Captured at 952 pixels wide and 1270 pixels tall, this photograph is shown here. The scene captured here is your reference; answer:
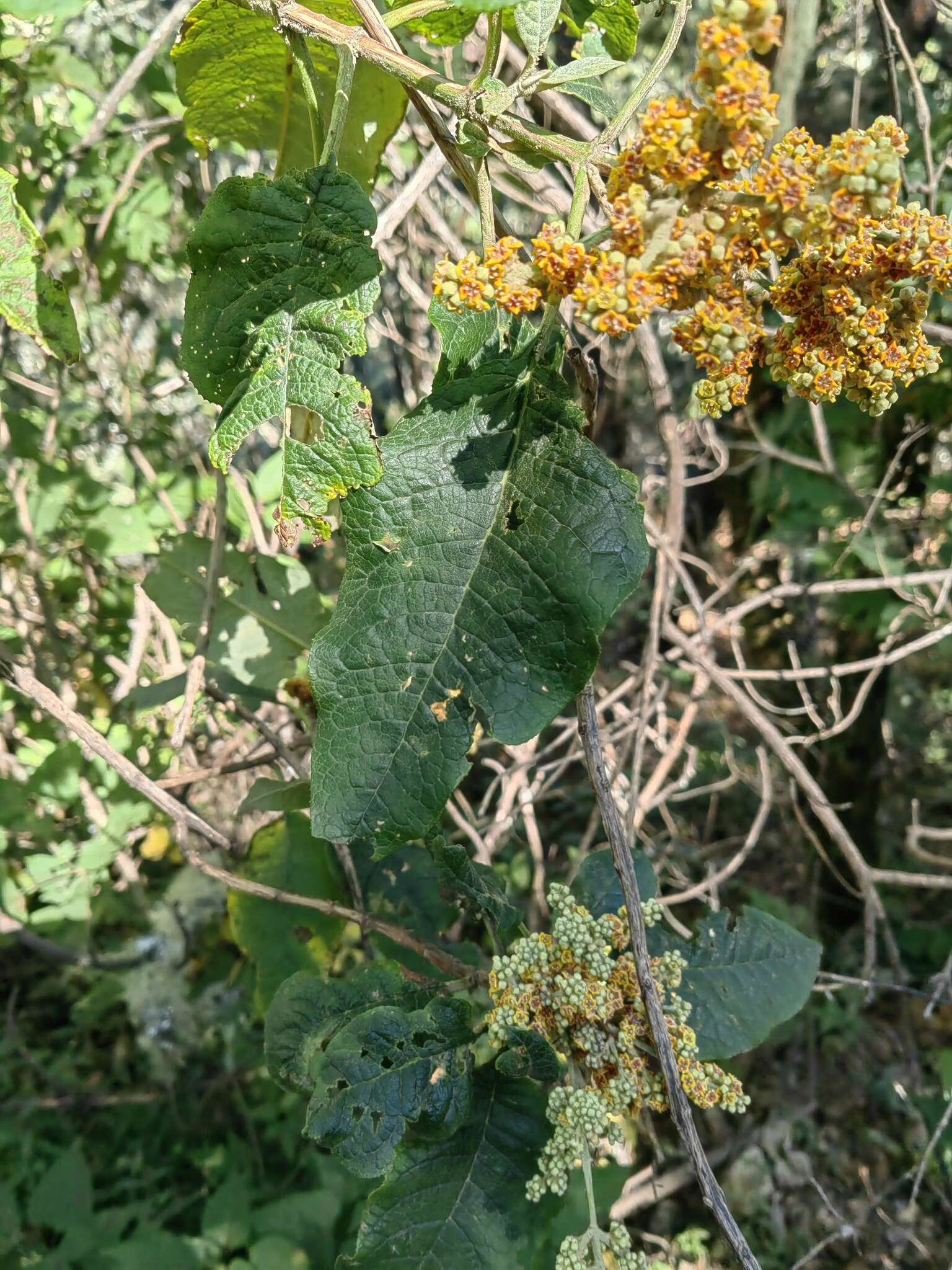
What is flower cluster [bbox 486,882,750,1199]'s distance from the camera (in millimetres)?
953

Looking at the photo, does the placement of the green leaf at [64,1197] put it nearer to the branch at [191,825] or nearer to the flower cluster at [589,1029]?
the branch at [191,825]

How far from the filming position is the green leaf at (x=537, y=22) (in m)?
0.86

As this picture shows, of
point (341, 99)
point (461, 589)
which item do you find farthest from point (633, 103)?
point (461, 589)

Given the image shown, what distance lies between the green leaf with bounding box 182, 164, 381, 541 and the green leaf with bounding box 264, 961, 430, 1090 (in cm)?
66

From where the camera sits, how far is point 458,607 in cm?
89

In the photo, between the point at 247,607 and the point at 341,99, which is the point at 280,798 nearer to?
the point at 247,607

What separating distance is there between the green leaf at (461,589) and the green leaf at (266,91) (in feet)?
1.46

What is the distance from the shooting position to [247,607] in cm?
165

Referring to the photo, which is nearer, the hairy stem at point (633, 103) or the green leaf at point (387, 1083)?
the hairy stem at point (633, 103)

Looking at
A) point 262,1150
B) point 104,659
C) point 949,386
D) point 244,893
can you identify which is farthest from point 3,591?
point 949,386

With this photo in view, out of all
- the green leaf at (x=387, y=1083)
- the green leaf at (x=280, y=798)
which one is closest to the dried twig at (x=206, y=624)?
the green leaf at (x=280, y=798)

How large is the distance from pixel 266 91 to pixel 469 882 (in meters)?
1.05

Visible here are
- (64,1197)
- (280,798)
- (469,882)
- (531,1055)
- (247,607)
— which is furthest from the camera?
(64,1197)

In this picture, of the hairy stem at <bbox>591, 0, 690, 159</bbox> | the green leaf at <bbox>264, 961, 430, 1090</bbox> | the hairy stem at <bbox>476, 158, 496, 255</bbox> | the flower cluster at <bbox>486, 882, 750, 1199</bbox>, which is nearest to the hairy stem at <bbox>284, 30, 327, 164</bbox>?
the hairy stem at <bbox>476, 158, 496, 255</bbox>
